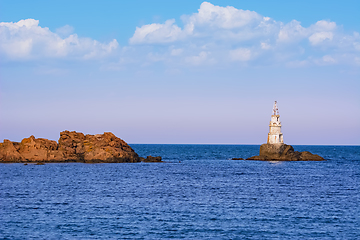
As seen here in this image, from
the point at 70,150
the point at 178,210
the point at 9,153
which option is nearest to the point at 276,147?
the point at 70,150

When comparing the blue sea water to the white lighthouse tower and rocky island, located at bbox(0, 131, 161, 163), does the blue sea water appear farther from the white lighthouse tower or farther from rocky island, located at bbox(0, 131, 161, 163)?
the white lighthouse tower

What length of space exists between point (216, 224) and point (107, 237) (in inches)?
362

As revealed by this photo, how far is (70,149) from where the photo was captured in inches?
4577

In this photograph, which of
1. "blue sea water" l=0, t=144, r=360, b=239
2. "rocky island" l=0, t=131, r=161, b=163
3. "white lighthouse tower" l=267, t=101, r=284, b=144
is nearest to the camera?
"blue sea water" l=0, t=144, r=360, b=239

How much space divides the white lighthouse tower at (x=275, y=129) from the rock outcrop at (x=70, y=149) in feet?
130

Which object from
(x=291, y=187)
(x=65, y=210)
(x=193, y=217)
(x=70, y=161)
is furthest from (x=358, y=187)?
(x=70, y=161)

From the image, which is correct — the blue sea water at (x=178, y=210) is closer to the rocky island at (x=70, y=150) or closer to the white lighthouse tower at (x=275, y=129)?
the rocky island at (x=70, y=150)

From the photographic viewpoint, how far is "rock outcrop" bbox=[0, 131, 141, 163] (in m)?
112

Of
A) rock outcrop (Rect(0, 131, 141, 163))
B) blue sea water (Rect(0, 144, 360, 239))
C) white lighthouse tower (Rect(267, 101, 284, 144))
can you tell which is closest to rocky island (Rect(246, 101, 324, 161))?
white lighthouse tower (Rect(267, 101, 284, 144))

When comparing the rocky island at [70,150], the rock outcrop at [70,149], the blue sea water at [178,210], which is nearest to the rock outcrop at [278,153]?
the rock outcrop at [70,149]

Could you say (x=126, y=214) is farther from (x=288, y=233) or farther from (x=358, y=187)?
(x=358, y=187)

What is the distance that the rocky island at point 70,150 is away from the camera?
112 metres

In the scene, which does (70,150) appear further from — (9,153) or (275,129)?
(275,129)

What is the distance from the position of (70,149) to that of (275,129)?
57585mm
